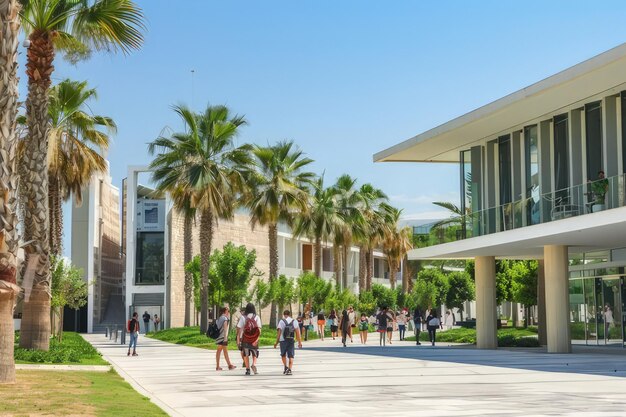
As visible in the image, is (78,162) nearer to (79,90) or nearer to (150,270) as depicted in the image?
(79,90)

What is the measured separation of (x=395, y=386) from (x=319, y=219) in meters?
45.7

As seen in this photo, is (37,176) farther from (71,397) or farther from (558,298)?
(558,298)

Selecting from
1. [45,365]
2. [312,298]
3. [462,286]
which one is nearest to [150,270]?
[312,298]

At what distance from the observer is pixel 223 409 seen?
47.5ft

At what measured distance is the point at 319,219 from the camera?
64.4 m

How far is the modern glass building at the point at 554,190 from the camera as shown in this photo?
2817 cm

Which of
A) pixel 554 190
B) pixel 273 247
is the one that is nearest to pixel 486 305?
pixel 554 190

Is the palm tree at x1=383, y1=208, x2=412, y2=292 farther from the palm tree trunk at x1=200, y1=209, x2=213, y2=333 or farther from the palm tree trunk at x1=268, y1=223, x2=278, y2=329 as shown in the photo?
the palm tree trunk at x1=200, y1=209, x2=213, y2=333

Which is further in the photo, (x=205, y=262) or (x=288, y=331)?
(x=205, y=262)

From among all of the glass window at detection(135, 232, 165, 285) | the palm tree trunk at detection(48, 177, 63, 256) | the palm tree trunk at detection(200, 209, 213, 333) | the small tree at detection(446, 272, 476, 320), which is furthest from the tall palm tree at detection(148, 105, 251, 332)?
the small tree at detection(446, 272, 476, 320)

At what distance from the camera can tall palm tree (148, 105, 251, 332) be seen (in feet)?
157

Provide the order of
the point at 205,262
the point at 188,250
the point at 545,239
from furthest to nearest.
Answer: the point at 188,250
the point at 205,262
the point at 545,239

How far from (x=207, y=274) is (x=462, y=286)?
Result: 43.7 metres

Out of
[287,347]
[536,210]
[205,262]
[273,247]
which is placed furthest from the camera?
[273,247]
